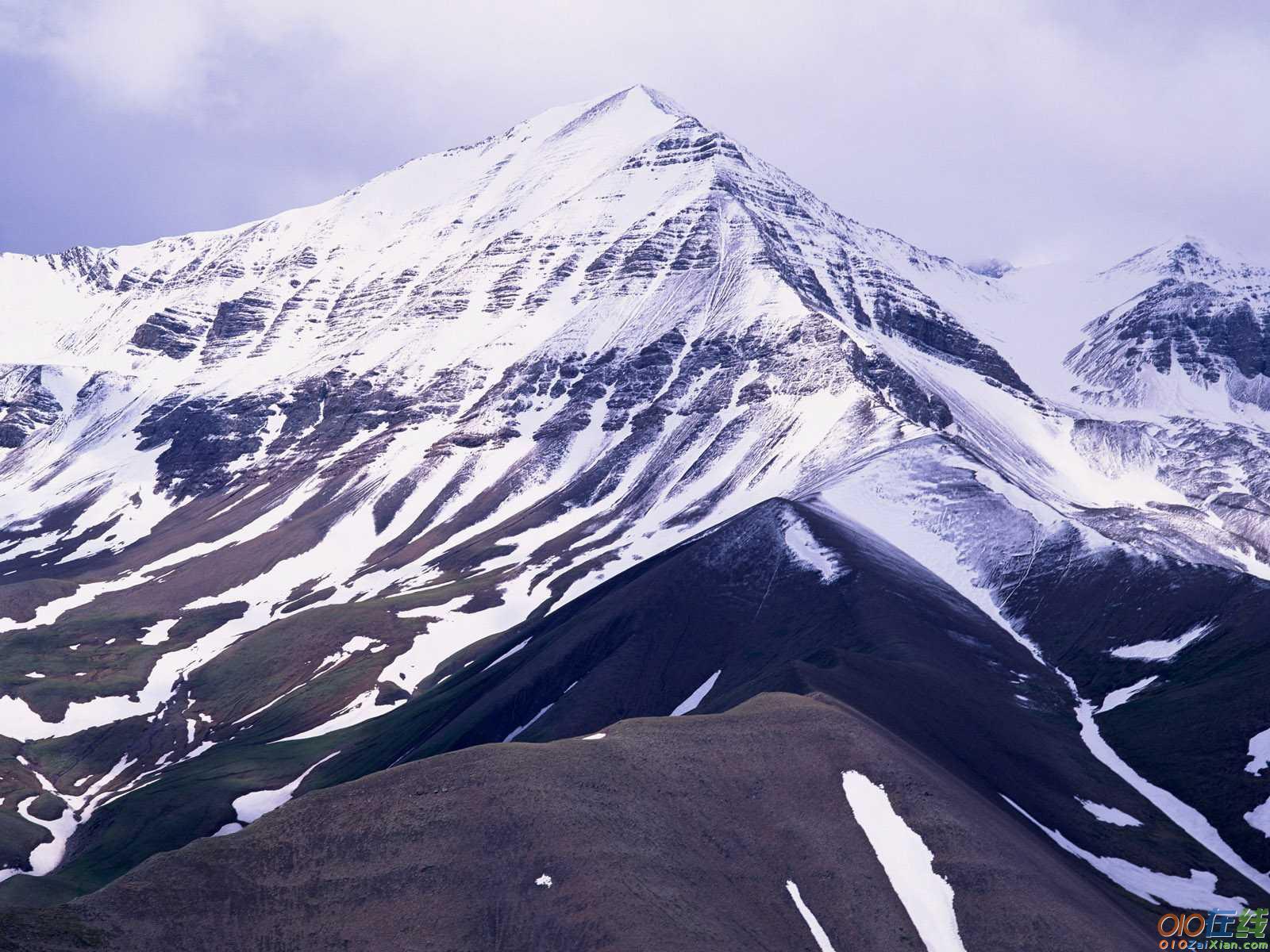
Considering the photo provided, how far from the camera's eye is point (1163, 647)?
175375mm

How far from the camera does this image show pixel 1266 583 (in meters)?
182

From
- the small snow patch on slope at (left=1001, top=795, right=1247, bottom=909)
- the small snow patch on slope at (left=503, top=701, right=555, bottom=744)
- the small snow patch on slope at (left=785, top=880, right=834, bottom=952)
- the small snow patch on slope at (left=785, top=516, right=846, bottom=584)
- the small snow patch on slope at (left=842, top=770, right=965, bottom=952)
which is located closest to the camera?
the small snow patch on slope at (left=785, top=880, right=834, bottom=952)

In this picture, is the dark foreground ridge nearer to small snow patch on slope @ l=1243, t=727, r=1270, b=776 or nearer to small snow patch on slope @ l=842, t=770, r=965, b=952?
small snow patch on slope @ l=842, t=770, r=965, b=952

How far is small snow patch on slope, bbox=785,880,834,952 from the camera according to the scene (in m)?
83.4

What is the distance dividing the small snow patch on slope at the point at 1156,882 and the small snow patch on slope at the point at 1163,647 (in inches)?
2396

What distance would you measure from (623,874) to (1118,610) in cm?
12751

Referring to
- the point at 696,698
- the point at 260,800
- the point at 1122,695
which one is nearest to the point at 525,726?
the point at 696,698

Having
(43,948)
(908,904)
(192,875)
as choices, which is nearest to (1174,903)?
(908,904)

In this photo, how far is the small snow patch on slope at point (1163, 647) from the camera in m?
173

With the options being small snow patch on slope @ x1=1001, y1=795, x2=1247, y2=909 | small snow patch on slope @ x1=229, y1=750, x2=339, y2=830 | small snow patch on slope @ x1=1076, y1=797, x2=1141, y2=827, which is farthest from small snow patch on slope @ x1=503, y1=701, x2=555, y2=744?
small snow patch on slope @ x1=1076, y1=797, x2=1141, y2=827

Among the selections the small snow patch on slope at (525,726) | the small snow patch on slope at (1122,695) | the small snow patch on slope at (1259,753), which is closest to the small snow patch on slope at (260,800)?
the small snow patch on slope at (525,726)

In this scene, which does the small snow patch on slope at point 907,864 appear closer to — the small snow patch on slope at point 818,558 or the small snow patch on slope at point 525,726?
the small snow patch on slope at point 525,726

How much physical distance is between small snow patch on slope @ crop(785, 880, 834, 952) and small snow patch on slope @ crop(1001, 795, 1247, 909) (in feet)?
122

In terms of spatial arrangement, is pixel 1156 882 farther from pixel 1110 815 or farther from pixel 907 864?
pixel 907 864
